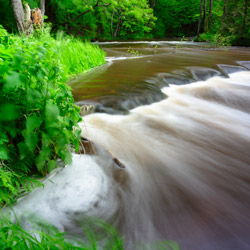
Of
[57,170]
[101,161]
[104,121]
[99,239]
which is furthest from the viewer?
[104,121]

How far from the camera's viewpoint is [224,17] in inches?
687

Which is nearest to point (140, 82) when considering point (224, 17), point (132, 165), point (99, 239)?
point (132, 165)

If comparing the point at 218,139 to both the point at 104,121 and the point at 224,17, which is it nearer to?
the point at 104,121

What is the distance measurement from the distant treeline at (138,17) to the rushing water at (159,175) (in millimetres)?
7315

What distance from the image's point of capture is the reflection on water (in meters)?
1.41

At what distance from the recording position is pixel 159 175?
78.5 inches

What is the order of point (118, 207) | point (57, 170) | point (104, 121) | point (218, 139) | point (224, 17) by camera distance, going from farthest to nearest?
point (224, 17), point (104, 121), point (218, 139), point (57, 170), point (118, 207)

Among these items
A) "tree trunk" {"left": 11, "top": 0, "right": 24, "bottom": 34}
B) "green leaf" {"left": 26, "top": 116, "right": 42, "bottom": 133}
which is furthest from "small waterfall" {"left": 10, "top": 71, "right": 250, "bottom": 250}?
"tree trunk" {"left": 11, "top": 0, "right": 24, "bottom": 34}

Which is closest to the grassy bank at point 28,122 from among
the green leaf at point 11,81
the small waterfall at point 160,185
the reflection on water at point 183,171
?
the green leaf at point 11,81

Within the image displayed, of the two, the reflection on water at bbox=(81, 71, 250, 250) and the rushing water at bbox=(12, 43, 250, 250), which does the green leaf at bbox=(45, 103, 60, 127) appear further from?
the reflection on water at bbox=(81, 71, 250, 250)

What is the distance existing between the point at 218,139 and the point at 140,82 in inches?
84.0

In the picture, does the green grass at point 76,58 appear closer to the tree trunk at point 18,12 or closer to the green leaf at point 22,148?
the tree trunk at point 18,12

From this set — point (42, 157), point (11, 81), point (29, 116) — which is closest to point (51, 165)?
point (42, 157)

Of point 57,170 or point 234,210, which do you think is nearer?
point 234,210
